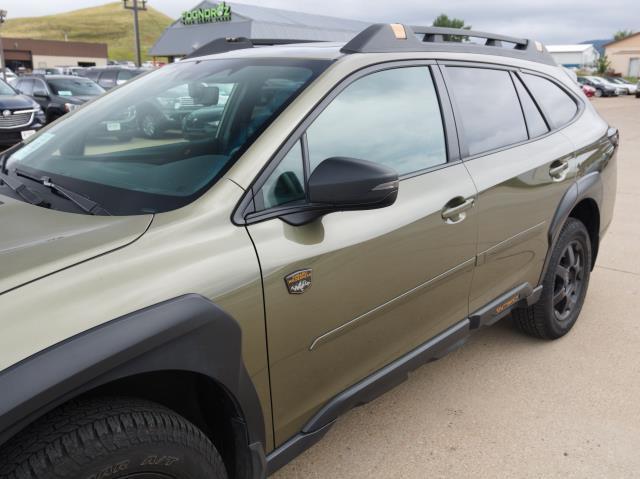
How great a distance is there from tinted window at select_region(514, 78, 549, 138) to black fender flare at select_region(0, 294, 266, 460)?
2076mm

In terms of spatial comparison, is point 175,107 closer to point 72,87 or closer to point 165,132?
point 165,132

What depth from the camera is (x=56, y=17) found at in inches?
6260

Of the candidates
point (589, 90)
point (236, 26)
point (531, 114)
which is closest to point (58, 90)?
point (531, 114)

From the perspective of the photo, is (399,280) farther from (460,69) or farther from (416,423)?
(460,69)

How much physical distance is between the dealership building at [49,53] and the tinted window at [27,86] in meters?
69.6

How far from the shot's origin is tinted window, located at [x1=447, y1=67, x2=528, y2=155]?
8.48ft

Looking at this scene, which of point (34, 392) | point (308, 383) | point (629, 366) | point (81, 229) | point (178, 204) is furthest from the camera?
point (629, 366)

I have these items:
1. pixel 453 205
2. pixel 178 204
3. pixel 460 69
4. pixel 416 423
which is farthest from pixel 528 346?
pixel 178 204

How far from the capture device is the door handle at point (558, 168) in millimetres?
2988

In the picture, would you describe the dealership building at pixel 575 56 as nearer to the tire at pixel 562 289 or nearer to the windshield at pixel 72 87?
the windshield at pixel 72 87

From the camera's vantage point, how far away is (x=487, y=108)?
2.74 m

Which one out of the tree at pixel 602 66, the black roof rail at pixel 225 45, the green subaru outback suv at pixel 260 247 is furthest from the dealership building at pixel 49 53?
the green subaru outback suv at pixel 260 247

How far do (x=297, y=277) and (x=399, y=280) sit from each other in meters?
0.52

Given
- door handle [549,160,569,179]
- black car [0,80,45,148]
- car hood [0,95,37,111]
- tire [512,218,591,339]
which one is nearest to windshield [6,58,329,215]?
door handle [549,160,569,179]
